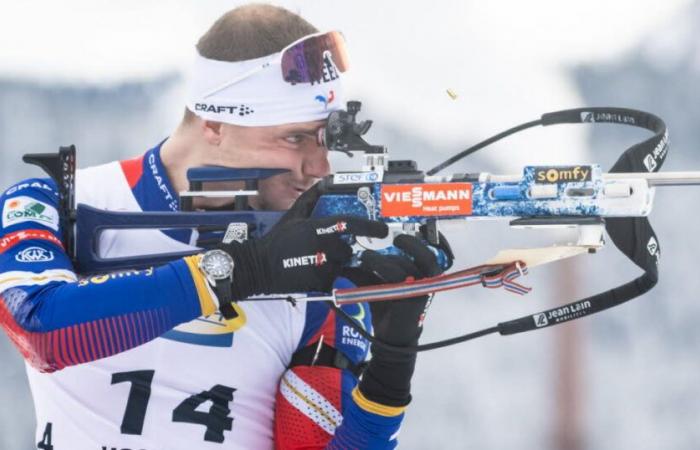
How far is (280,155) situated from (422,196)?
52 cm

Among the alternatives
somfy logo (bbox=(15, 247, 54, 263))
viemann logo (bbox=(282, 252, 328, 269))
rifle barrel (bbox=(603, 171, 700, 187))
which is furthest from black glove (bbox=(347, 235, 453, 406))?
somfy logo (bbox=(15, 247, 54, 263))

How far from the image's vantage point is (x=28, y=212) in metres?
3.39

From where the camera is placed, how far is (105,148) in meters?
5.37

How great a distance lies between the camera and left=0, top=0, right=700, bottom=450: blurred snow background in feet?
16.0

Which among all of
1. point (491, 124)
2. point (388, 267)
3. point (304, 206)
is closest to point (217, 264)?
point (304, 206)

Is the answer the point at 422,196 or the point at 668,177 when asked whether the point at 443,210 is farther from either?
the point at 668,177

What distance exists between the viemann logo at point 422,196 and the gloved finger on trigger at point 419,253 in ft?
0.28

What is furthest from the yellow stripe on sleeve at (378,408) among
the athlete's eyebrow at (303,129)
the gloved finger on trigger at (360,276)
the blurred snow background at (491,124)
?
the blurred snow background at (491,124)

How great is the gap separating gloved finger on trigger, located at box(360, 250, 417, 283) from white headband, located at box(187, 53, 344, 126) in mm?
577

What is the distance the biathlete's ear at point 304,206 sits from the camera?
132 inches

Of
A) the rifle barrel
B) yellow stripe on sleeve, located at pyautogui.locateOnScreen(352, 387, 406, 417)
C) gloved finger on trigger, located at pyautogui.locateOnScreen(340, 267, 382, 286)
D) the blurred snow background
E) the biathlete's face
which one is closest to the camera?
the rifle barrel

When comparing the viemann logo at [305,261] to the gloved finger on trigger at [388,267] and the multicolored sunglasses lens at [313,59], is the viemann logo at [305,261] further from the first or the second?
the multicolored sunglasses lens at [313,59]

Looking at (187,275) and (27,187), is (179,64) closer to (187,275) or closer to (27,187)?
(27,187)

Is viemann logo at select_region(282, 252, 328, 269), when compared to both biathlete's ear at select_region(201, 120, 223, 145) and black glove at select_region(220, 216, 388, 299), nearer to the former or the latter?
black glove at select_region(220, 216, 388, 299)
